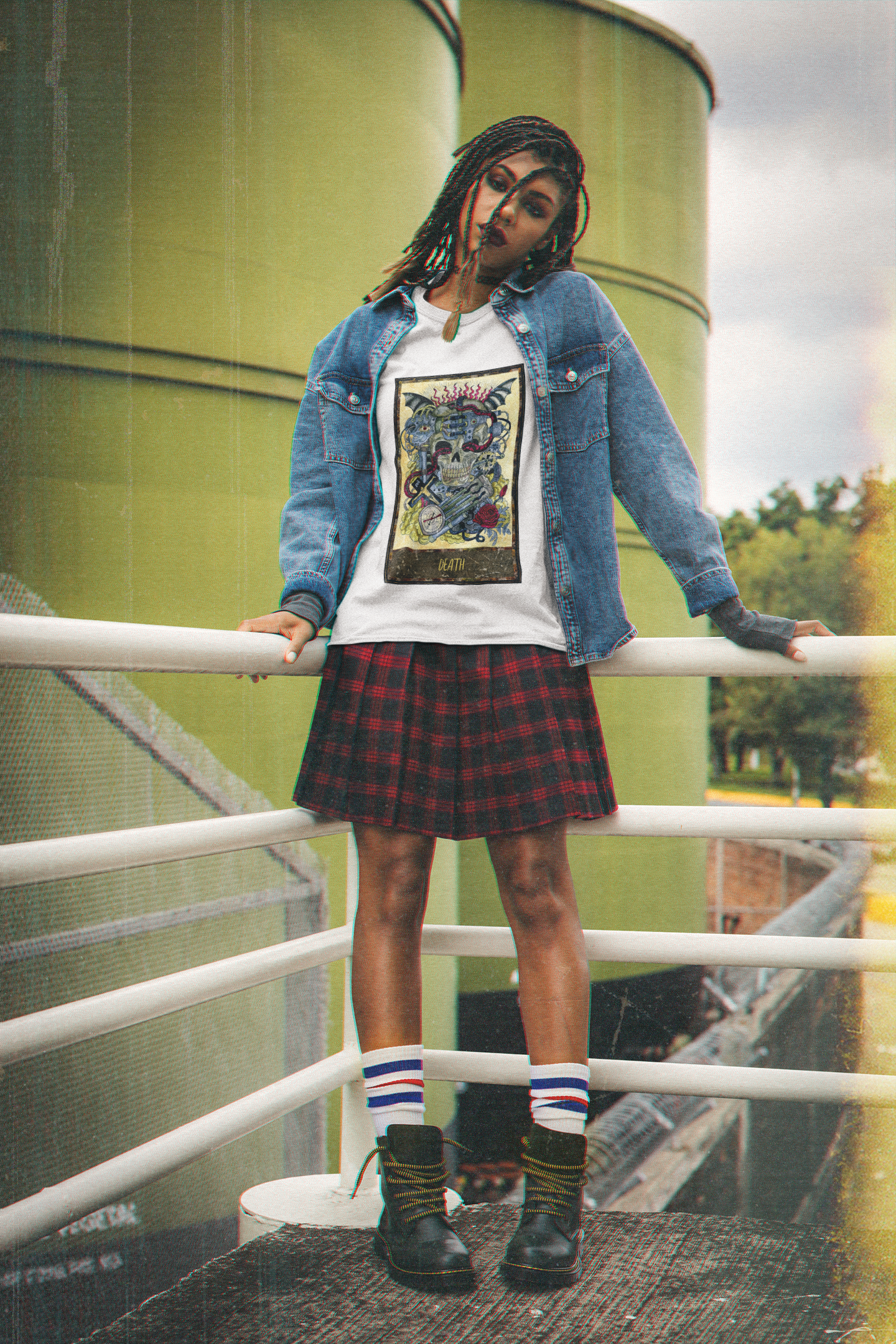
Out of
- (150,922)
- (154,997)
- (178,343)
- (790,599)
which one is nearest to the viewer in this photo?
(154,997)

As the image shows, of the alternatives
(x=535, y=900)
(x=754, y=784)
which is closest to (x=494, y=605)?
(x=535, y=900)

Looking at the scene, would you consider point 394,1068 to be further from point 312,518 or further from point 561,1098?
point 312,518

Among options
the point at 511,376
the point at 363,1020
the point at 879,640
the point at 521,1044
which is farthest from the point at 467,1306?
the point at 521,1044

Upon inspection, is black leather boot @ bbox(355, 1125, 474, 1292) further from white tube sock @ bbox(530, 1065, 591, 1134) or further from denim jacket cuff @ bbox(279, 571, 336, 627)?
denim jacket cuff @ bbox(279, 571, 336, 627)

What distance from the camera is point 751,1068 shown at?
110 cm

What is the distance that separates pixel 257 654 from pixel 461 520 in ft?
0.86

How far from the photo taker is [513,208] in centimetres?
111

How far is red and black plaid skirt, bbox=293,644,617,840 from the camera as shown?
106cm

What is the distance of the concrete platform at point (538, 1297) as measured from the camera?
2.98 feet

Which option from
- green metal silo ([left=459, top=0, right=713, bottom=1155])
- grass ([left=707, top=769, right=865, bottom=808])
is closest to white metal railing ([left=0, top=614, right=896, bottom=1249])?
green metal silo ([left=459, top=0, right=713, bottom=1155])

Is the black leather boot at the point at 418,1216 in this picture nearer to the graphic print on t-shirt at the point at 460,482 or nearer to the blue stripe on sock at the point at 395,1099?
the blue stripe on sock at the point at 395,1099

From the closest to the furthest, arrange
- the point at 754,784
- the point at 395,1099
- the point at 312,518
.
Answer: the point at 395,1099, the point at 312,518, the point at 754,784

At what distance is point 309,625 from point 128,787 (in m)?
1.50

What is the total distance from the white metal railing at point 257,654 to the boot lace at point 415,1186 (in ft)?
1.68
